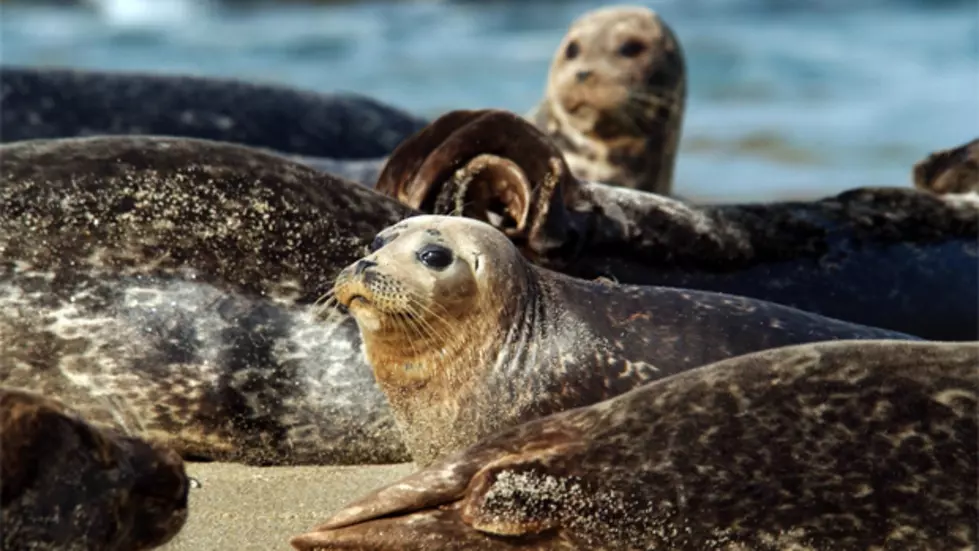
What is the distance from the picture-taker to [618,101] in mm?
8297

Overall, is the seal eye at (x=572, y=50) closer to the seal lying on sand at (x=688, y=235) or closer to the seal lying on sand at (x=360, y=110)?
the seal lying on sand at (x=360, y=110)

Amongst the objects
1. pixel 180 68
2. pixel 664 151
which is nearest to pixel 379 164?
pixel 664 151

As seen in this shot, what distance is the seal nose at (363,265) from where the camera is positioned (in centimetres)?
439

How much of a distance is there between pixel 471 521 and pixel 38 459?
0.81 metres

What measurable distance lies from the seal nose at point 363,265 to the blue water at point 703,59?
675 centimetres

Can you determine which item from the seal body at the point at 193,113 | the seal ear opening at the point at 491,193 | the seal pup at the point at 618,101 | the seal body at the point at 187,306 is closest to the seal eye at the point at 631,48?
the seal pup at the point at 618,101

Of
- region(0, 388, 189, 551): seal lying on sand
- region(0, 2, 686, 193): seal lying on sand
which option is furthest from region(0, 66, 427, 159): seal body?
region(0, 388, 189, 551): seal lying on sand

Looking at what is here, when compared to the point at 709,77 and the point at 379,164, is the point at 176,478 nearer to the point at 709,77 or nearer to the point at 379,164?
the point at 379,164

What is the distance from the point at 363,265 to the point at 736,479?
4.19ft

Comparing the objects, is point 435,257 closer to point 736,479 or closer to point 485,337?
point 485,337

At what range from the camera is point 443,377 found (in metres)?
4.43

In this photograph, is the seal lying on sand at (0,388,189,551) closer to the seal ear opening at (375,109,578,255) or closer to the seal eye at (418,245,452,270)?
the seal eye at (418,245,452,270)

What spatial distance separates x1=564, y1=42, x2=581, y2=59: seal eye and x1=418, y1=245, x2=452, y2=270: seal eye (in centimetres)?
410

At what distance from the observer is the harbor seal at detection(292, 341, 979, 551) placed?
3.44 m
